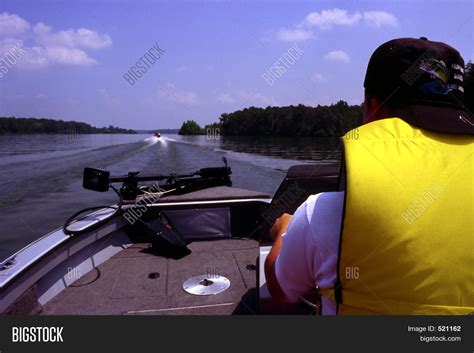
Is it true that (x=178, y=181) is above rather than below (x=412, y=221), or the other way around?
below

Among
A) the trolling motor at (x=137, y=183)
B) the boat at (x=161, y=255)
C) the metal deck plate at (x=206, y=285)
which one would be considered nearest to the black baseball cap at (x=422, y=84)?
the boat at (x=161, y=255)

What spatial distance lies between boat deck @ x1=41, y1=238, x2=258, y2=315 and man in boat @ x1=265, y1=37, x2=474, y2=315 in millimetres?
1716

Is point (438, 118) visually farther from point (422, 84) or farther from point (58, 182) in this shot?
point (58, 182)

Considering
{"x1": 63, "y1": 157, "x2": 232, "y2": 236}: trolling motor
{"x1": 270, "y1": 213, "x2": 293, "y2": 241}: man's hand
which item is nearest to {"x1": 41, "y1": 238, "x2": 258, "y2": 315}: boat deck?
{"x1": 63, "y1": 157, "x2": 232, "y2": 236}: trolling motor

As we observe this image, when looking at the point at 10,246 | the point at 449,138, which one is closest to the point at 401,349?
the point at 449,138

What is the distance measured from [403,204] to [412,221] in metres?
0.05

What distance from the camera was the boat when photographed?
271 centimetres

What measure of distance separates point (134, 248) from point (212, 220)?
911 millimetres

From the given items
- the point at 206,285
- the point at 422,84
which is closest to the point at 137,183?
the point at 206,285

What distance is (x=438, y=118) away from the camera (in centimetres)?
102

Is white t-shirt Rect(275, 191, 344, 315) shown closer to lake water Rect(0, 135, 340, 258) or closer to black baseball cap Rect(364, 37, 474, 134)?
black baseball cap Rect(364, 37, 474, 134)

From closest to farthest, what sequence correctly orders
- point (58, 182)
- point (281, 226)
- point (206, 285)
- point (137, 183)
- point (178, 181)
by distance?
point (281, 226), point (206, 285), point (137, 183), point (178, 181), point (58, 182)

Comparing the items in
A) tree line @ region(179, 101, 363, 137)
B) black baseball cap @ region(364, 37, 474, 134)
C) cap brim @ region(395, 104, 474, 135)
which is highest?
tree line @ region(179, 101, 363, 137)

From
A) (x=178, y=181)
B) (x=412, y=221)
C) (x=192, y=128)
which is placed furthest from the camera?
(x=192, y=128)
